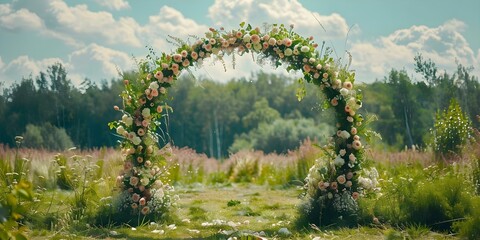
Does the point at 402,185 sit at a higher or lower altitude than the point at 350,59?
lower

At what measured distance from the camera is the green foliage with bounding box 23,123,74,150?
2277cm

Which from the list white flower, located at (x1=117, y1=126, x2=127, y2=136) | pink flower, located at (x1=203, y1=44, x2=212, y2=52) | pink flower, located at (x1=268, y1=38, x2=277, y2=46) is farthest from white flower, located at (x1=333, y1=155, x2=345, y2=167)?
white flower, located at (x1=117, y1=126, x2=127, y2=136)

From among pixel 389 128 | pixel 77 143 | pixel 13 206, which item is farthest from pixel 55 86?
pixel 13 206

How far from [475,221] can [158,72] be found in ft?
13.7

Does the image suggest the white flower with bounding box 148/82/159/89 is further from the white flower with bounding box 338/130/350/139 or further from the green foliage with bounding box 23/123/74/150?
the green foliage with bounding box 23/123/74/150

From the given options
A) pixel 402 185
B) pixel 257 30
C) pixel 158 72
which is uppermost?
pixel 257 30

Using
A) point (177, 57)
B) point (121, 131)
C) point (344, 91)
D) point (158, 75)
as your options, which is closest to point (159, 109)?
point (158, 75)

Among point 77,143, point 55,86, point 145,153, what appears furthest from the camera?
point 77,143

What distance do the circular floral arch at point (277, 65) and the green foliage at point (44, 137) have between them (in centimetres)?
1574

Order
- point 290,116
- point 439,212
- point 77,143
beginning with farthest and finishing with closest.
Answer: point 290,116
point 77,143
point 439,212

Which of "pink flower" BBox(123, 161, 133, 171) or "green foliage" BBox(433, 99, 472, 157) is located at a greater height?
"green foliage" BBox(433, 99, 472, 157)

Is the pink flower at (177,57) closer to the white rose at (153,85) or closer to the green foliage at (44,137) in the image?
the white rose at (153,85)

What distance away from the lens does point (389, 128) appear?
29.7 m

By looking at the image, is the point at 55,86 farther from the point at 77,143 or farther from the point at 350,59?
the point at 350,59
